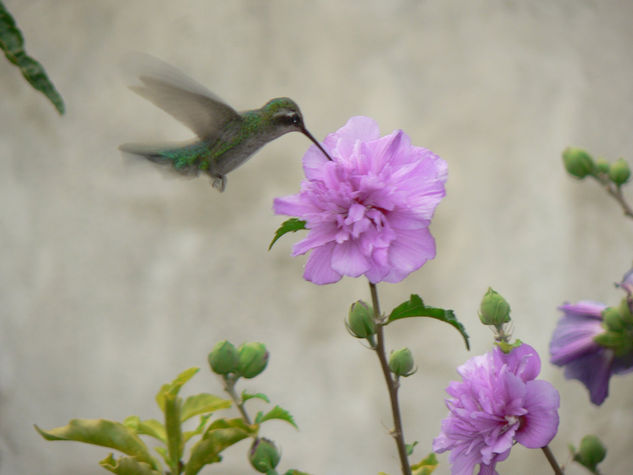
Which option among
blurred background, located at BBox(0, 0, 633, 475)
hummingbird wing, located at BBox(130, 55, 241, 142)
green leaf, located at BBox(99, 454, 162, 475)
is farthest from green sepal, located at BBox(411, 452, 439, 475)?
blurred background, located at BBox(0, 0, 633, 475)

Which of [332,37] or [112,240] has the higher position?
[332,37]

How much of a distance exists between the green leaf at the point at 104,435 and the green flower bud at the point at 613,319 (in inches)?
12.8

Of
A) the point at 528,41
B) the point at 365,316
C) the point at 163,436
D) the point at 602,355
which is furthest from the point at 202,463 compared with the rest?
the point at 528,41

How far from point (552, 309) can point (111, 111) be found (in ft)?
2.86

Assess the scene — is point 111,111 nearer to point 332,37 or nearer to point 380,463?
point 332,37

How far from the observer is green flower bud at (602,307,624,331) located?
403 millimetres

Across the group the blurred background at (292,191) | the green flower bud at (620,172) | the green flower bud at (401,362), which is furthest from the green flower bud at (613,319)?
the blurred background at (292,191)

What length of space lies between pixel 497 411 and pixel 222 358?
0.60 ft

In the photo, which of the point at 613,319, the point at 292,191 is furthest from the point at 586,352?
the point at 292,191

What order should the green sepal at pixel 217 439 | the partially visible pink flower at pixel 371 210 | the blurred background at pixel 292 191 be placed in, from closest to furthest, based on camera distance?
the partially visible pink flower at pixel 371 210
the green sepal at pixel 217 439
the blurred background at pixel 292 191

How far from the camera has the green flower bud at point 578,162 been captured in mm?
621

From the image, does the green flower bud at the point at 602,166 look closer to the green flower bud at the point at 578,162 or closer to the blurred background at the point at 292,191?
the green flower bud at the point at 578,162

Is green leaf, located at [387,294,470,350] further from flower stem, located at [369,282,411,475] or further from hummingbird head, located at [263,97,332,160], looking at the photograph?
hummingbird head, located at [263,97,332,160]

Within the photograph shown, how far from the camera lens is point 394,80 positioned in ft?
3.94
